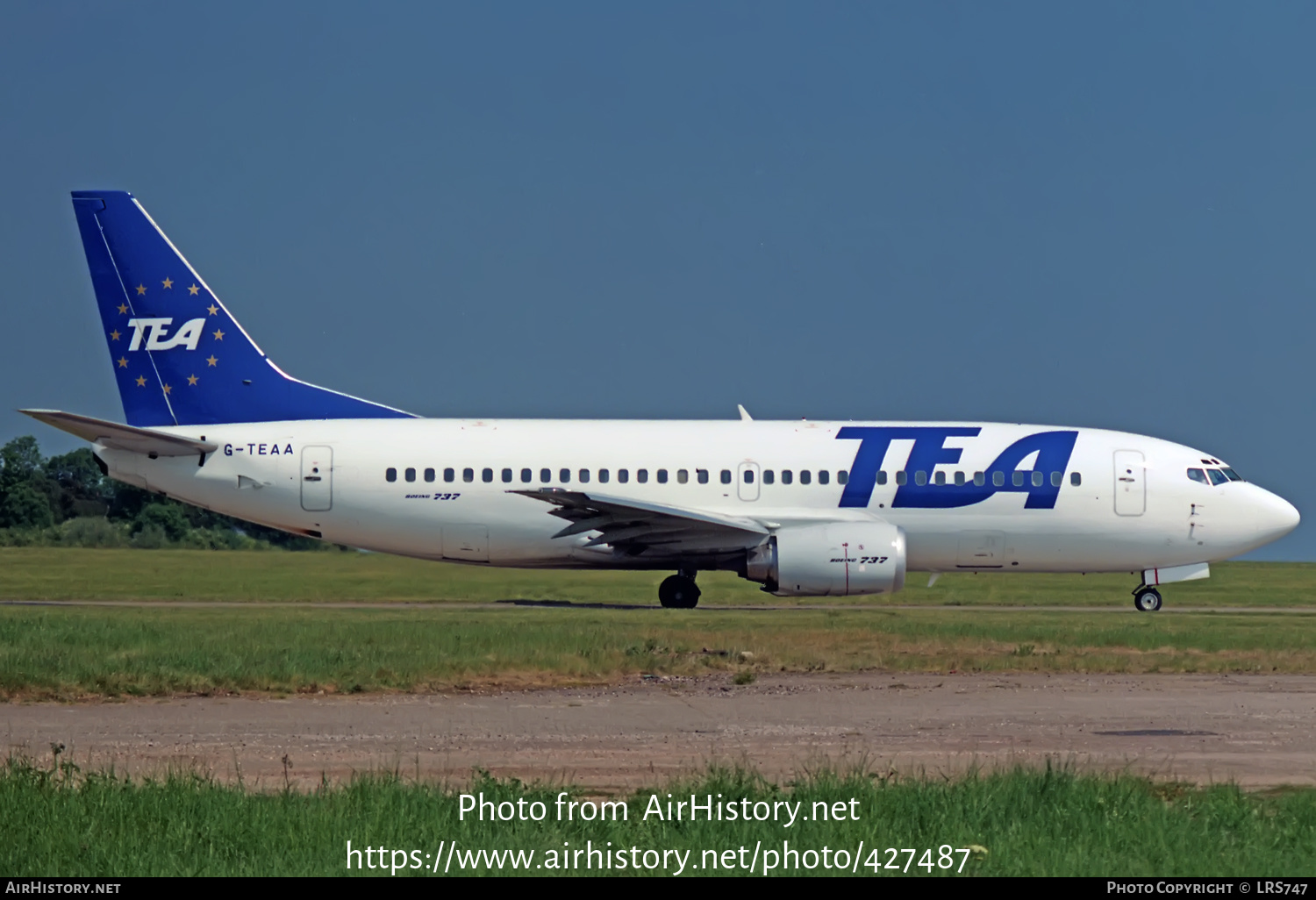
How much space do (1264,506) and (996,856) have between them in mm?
24318

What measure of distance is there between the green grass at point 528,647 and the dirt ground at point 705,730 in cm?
91

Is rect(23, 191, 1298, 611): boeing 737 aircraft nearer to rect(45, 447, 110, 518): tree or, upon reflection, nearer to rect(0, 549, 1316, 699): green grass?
rect(0, 549, 1316, 699): green grass

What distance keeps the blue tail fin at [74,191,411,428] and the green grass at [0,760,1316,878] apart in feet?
65.2

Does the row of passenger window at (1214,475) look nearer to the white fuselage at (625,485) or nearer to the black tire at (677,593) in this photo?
the white fuselage at (625,485)

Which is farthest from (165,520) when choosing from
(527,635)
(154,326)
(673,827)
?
(673,827)

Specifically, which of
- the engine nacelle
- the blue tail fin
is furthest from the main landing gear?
the blue tail fin

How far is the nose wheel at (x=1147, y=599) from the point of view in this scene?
30.4 metres

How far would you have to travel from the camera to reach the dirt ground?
1134cm

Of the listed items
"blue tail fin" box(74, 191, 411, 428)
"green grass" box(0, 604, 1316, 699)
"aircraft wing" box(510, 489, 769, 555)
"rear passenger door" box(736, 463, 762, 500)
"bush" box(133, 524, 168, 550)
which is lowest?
"green grass" box(0, 604, 1316, 699)

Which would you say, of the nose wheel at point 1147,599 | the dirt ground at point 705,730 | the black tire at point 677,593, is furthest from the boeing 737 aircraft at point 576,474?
the dirt ground at point 705,730

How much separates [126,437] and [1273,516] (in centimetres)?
2105

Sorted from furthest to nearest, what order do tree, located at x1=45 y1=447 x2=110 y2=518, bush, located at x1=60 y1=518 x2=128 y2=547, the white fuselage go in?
tree, located at x1=45 y1=447 x2=110 y2=518, bush, located at x1=60 y1=518 x2=128 y2=547, the white fuselage
